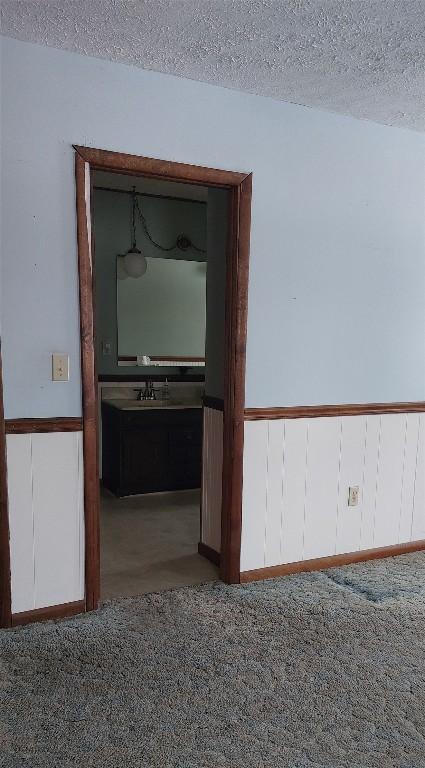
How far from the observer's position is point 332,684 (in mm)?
2029

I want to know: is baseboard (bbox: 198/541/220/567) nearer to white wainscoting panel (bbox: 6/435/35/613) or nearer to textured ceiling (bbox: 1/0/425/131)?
white wainscoting panel (bbox: 6/435/35/613)

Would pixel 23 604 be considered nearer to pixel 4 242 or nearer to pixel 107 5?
pixel 4 242

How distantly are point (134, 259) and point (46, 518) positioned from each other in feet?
8.59

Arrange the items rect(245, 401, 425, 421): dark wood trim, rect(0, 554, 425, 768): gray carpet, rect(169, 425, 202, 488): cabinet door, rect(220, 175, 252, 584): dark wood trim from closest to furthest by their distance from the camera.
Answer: rect(0, 554, 425, 768): gray carpet
rect(220, 175, 252, 584): dark wood trim
rect(245, 401, 425, 421): dark wood trim
rect(169, 425, 202, 488): cabinet door

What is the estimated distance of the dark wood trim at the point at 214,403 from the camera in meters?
3.04

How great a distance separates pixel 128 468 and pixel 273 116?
8.59ft

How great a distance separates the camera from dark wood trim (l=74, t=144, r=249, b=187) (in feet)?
7.75

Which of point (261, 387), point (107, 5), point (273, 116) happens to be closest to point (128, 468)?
point (261, 387)

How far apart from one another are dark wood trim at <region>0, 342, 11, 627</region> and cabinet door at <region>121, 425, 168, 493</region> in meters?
1.86

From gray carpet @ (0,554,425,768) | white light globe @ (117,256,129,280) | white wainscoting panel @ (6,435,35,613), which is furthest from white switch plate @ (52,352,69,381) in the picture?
white light globe @ (117,256,129,280)

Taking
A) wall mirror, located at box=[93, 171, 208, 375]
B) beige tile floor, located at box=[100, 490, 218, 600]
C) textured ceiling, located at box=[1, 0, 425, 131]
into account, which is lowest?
beige tile floor, located at box=[100, 490, 218, 600]

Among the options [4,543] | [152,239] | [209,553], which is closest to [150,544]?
[209,553]

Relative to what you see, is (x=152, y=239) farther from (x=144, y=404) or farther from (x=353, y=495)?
Answer: (x=353, y=495)

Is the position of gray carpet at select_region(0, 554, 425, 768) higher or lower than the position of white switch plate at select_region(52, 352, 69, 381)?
lower
